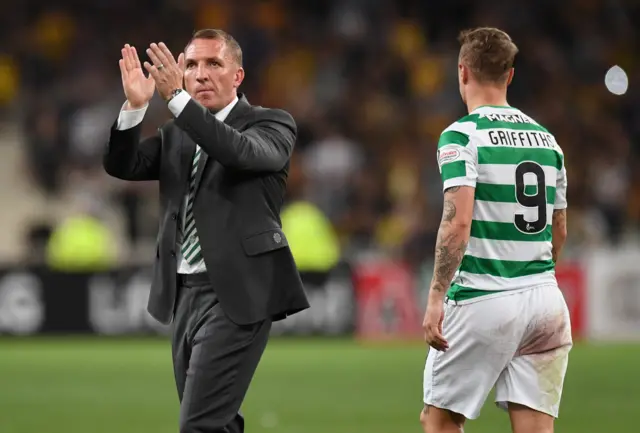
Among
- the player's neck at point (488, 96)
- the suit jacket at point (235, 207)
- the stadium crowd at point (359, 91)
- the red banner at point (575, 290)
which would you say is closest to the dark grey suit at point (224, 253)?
the suit jacket at point (235, 207)

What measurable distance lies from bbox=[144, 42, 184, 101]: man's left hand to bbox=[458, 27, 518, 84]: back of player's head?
51.5 inches

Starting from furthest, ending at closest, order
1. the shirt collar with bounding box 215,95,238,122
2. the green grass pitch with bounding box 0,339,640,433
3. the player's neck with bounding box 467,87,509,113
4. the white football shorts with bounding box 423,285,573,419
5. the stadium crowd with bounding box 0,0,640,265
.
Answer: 1. the stadium crowd with bounding box 0,0,640,265
2. the green grass pitch with bounding box 0,339,640,433
3. the shirt collar with bounding box 215,95,238,122
4. the player's neck with bounding box 467,87,509,113
5. the white football shorts with bounding box 423,285,573,419

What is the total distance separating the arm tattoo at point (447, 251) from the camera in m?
5.23

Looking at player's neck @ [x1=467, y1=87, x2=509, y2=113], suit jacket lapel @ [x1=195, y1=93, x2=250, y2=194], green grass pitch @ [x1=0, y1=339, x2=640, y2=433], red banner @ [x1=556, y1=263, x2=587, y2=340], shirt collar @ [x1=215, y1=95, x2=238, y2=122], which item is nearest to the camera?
player's neck @ [x1=467, y1=87, x2=509, y2=113]

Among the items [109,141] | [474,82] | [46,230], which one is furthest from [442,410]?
[46,230]

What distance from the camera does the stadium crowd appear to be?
63.9ft

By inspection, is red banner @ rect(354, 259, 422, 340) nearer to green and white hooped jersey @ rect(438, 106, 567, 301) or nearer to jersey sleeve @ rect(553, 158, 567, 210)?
jersey sleeve @ rect(553, 158, 567, 210)

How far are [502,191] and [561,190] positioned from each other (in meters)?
0.46

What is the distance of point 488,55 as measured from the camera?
534cm

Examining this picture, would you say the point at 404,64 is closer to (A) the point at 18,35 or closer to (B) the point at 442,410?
(A) the point at 18,35

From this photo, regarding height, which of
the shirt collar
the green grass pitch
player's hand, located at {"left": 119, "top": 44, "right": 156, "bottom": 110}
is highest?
player's hand, located at {"left": 119, "top": 44, "right": 156, "bottom": 110}

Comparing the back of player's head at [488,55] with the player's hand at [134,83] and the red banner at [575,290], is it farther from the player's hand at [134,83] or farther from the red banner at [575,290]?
the red banner at [575,290]

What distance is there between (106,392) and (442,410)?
21.4 feet

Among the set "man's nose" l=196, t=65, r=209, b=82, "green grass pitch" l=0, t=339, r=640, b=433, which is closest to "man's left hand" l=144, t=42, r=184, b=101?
"man's nose" l=196, t=65, r=209, b=82
